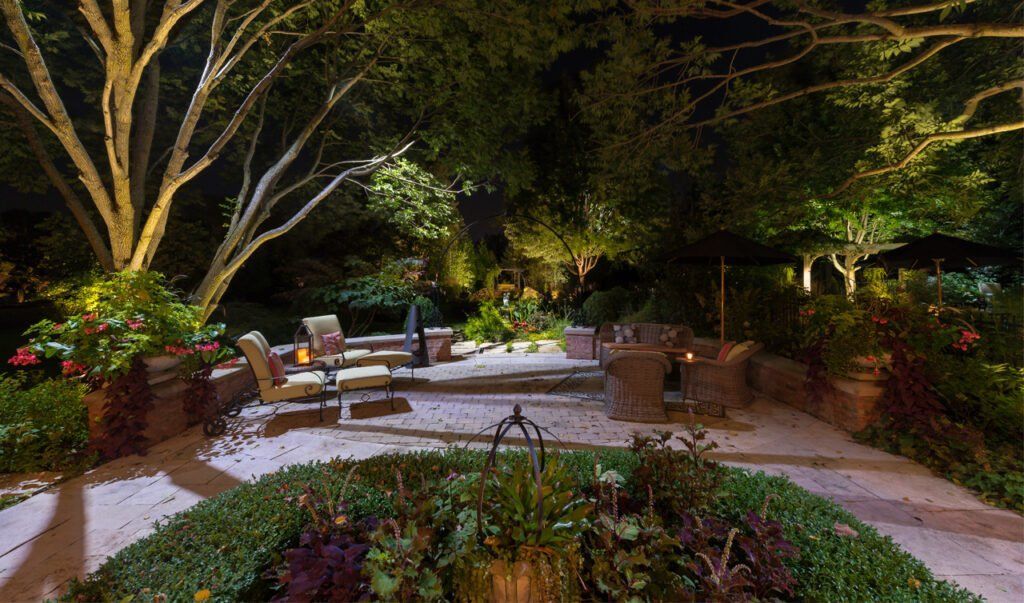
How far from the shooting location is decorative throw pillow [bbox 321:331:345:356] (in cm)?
730

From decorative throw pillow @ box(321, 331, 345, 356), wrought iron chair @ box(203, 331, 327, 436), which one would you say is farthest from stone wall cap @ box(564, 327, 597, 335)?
wrought iron chair @ box(203, 331, 327, 436)

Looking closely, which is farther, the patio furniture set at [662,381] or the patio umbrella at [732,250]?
the patio umbrella at [732,250]

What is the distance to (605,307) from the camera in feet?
35.8

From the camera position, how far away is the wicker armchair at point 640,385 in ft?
16.1

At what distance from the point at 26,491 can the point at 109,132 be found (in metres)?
4.06

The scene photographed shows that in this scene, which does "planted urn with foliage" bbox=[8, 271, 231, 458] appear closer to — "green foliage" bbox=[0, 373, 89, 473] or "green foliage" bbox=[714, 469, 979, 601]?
"green foliage" bbox=[0, 373, 89, 473]

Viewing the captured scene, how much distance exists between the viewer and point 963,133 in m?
4.90

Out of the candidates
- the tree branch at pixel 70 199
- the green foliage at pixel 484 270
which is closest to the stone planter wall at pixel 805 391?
the tree branch at pixel 70 199

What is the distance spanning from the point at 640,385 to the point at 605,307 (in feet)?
20.0

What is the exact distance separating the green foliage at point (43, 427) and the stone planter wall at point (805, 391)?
8095 millimetres

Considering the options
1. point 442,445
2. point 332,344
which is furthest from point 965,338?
point 332,344

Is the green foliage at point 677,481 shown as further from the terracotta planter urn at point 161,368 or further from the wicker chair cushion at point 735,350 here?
the terracotta planter urn at point 161,368

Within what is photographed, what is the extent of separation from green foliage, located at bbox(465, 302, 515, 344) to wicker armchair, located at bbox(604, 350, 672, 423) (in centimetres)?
749

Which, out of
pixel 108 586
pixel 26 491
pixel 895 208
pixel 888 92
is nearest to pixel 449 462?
pixel 108 586
